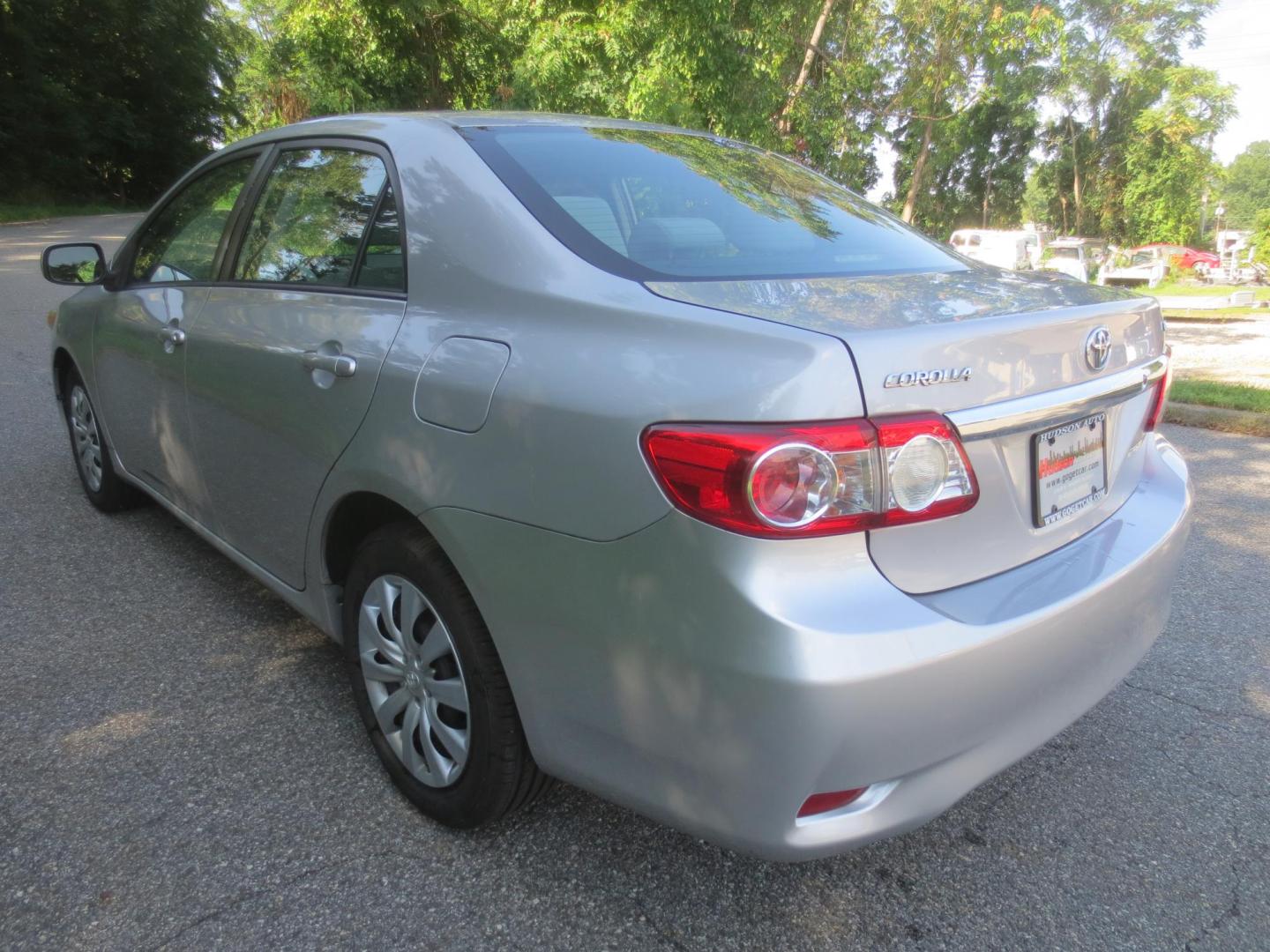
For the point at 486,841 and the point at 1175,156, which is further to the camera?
the point at 1175,156

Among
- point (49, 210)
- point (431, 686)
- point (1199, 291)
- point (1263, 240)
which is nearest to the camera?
point (431, 686)

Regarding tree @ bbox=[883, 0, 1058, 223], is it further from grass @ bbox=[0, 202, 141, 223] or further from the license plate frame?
grass @ bbox=[0, 202, 141, 223]

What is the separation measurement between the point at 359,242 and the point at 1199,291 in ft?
116

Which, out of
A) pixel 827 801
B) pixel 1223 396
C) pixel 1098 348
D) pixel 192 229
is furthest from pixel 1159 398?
pixel 1223 396

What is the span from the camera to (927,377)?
1.60 metres

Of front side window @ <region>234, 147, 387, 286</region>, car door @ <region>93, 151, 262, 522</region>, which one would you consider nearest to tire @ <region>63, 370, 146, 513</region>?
car door @ <region>93, 151, 262, 522</region>

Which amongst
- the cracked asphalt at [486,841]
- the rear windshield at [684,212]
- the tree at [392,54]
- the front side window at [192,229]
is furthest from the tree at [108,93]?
the rear windshield at [684,212]

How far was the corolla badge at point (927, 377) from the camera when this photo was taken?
156 centimetres

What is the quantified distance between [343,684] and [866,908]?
1689 millimetres

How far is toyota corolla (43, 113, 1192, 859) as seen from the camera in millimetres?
1539

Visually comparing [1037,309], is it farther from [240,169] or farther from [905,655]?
[240,169]

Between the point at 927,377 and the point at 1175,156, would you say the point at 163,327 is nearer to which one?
the point at 927,377

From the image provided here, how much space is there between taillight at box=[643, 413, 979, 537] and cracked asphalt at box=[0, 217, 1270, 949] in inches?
38.1

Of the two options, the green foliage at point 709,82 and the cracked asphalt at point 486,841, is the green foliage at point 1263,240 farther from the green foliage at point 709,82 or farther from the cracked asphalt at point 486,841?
the cracked asphalt at point 486,841
